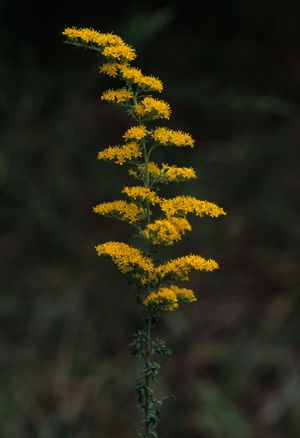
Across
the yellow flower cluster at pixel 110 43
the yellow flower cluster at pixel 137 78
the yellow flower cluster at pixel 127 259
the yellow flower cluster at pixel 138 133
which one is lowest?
the yellow flower cluster at pixel 127 259

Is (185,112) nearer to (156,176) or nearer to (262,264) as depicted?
(262,264)

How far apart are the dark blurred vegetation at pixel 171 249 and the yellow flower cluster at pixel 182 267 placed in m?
2.66

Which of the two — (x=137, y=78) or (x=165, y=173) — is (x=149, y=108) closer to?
(x=137, y=78)

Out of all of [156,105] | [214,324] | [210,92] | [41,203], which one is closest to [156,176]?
[156,105]

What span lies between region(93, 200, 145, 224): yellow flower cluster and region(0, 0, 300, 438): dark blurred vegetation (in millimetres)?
2603

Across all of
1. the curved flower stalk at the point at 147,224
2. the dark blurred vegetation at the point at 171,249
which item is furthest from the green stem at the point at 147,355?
the dark blurred vegetation at the point at 171,249

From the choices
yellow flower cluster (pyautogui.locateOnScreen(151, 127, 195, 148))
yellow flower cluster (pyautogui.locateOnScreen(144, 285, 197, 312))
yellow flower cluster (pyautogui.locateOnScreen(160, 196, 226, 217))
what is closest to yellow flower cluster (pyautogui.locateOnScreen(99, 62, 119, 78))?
yellow flower cluster (pyautogui.locateOnScreen(151, 127, 195, 148))

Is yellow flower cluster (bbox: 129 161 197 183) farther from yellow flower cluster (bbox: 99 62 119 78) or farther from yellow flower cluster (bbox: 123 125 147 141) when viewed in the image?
yellow flower cluster (bbox: 99 62 119 78)

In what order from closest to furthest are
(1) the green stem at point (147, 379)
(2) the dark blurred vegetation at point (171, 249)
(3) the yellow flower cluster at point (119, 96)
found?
1. (1) the green stem at point (147, 379)
2. (3) the yellow flower cluster at point (119, 96)
3. (2) the dark blurred vegetation at point (171, 249)

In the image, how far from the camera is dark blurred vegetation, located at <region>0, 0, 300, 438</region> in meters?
6.02

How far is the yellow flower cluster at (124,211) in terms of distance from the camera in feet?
8.16

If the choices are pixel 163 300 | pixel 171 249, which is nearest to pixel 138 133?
pixel 163 300

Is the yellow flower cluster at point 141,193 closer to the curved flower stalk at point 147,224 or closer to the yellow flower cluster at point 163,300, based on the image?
the curved flower stalk at point 147,224

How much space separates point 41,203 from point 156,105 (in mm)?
4204
